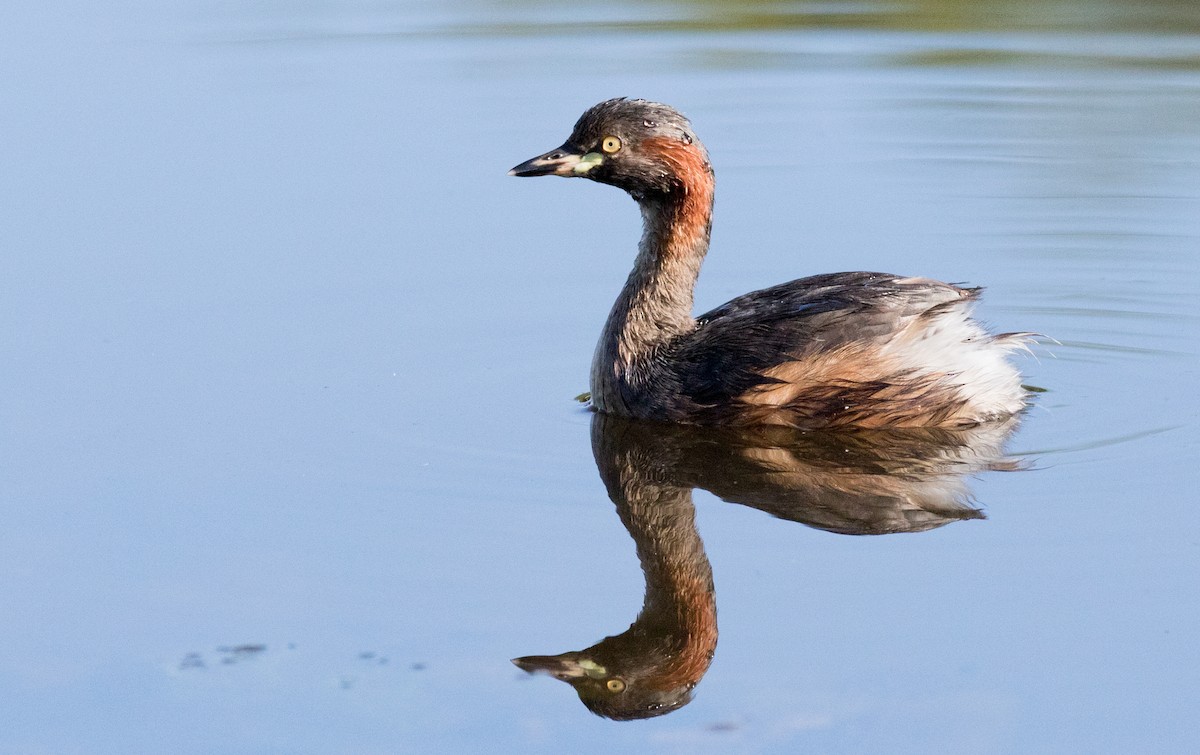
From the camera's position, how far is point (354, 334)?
23.0 ft

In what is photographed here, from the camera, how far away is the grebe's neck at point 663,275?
6.48 meters

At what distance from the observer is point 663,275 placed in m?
6.64

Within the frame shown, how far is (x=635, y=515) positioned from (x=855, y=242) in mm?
2961

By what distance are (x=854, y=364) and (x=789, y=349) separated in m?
0.23

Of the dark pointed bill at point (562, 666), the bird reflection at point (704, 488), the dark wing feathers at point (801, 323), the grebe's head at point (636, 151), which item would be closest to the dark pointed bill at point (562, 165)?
the grebe's head at point (636, 151)

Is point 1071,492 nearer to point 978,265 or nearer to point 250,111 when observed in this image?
point 978,265

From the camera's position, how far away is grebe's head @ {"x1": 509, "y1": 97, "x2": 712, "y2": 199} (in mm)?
6535

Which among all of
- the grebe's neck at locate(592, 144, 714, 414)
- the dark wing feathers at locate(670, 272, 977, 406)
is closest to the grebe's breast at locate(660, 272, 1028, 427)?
the dark wing feathers at locate(670, 272, 977, 406)

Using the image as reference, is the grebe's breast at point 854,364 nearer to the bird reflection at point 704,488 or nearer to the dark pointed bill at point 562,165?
the bird reflection at point 704,488

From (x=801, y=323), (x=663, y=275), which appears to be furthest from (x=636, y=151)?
(x=801, y=323)

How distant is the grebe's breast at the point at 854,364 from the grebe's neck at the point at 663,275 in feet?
1.05

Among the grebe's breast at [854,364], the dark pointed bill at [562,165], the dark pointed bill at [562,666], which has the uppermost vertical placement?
the dark pointed bill at [562,165]

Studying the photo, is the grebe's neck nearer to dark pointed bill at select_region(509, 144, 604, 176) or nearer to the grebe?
the grebe

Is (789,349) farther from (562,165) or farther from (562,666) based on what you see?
(562,666)
